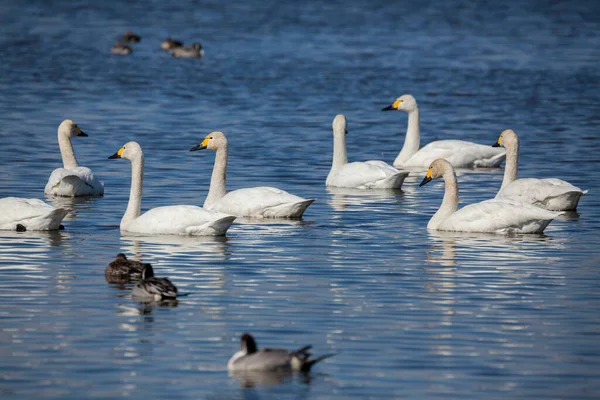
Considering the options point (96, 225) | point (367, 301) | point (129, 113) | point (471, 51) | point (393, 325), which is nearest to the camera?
point (393, 325)

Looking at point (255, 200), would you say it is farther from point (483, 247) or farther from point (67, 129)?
point (67, 129)

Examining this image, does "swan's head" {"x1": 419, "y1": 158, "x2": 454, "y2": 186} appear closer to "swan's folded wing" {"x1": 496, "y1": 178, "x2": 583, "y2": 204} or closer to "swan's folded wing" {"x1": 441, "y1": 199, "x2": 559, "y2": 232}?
"swan's folded wing" {"x1": 441, "y1": 199, "x2": 559, "y2": 232}

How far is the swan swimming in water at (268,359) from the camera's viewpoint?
9.38 m

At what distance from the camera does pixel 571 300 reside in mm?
12125

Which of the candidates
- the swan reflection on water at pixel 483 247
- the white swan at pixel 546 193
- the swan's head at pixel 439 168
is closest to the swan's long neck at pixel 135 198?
the swan reflection on water at pixel 483 247

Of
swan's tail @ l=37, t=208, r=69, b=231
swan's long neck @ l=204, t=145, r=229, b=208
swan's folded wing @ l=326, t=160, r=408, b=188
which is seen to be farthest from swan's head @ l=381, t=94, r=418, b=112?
swan's tail @ l=37, t=208, r=69, b=231

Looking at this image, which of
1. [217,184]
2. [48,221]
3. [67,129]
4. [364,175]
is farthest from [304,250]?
[67,129]

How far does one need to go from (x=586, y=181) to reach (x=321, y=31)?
35354 mm

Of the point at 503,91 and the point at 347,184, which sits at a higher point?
the point at 503,91

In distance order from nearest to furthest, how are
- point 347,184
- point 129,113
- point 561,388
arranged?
1. point 561,388
2. point 347,184
3. point 129,113

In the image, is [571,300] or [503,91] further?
[503,91]

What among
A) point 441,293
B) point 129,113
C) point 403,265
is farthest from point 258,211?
point 129,113

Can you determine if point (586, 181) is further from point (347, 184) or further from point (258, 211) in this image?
point (258, 211)

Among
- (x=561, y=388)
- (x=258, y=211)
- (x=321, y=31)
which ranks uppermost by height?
(x=321, y=31)
